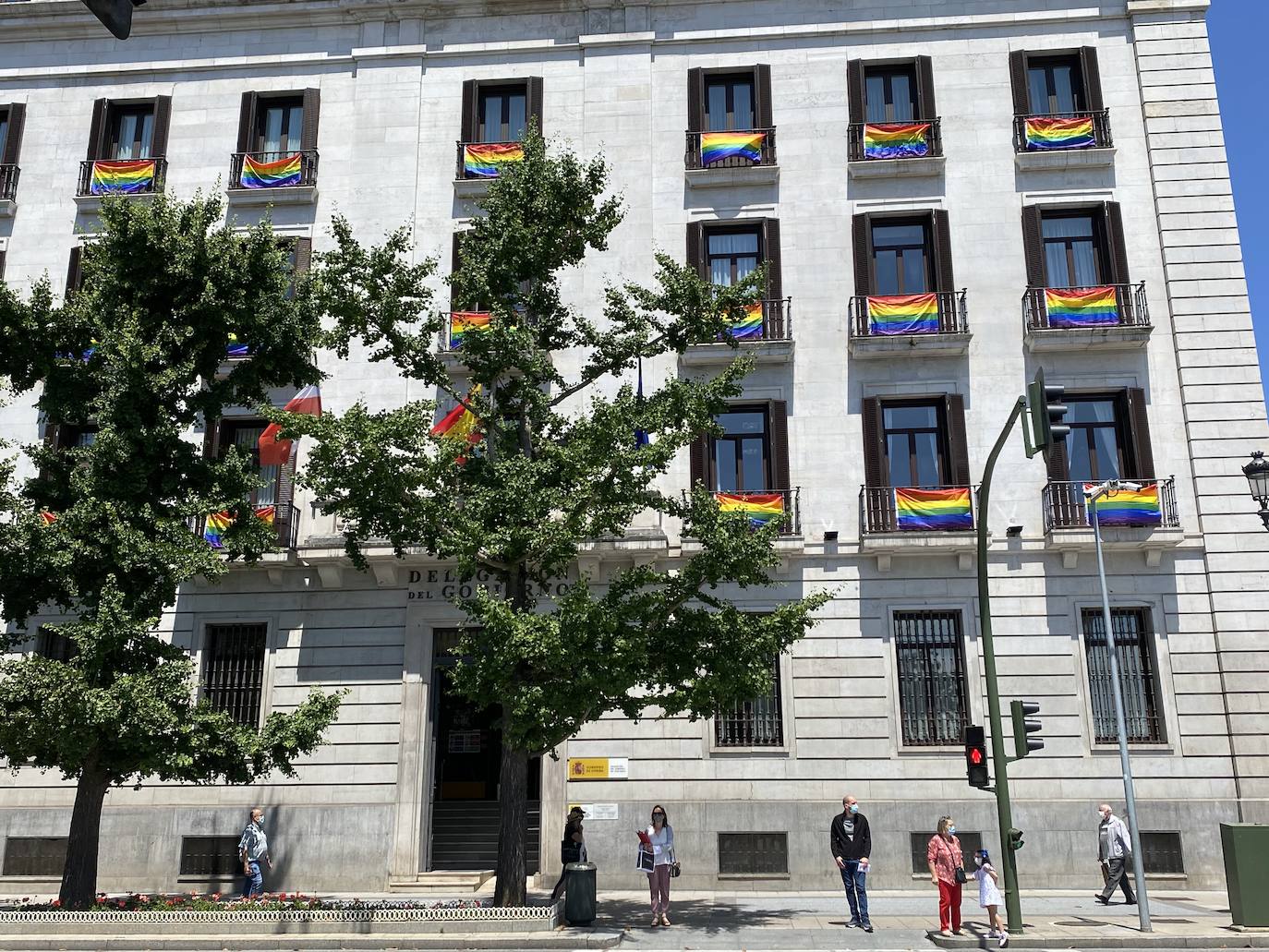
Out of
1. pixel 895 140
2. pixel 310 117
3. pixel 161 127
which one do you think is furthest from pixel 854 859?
pixel 161 127

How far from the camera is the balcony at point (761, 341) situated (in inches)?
949

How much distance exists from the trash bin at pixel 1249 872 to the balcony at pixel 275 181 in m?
23.7

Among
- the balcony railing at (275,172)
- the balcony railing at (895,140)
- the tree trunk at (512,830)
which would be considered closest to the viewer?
the tree trunk at (512,830)

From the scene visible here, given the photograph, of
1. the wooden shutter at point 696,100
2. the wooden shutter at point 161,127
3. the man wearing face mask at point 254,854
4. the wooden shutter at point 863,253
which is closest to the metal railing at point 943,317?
the wooden shutter at point 863,253

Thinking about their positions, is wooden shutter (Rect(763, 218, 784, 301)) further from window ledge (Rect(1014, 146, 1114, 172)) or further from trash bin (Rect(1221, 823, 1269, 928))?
trash bin (Rect(1221, 823, 1269, 928))

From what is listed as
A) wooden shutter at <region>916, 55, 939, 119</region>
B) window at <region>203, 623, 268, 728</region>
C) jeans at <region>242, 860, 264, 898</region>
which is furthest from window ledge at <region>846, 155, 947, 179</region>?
jeans at <region>242, 860, 264, 898</region>

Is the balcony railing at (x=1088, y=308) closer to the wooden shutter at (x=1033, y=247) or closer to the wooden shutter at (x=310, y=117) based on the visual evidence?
→ the wooden shutter at (x=1033, y=247)

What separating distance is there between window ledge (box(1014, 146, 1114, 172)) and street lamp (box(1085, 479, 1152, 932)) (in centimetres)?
766

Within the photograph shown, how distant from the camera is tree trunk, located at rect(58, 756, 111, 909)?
56.1 ft

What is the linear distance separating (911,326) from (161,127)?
1948 cm

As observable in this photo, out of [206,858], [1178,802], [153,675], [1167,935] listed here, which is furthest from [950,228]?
[206,858]

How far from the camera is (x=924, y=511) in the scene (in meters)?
22.9

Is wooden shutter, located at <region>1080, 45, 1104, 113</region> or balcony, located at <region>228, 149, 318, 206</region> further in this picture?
balcony, located at <region>228, 149, 318, 206</region>

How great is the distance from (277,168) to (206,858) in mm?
16251
